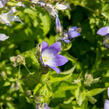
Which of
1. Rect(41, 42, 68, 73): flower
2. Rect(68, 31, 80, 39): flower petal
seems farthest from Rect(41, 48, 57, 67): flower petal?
Rect(68, 31, 80, 39): flower petal

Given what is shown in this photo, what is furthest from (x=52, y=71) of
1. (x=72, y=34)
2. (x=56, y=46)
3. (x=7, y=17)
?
(x=7, y=17)

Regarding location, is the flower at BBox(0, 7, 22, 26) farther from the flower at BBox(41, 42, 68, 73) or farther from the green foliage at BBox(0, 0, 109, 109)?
the flower at BBox(41, 42, 68, 73)

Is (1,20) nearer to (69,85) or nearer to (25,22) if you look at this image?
(25,22)

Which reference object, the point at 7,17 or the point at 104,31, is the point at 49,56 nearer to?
the point at 7,17

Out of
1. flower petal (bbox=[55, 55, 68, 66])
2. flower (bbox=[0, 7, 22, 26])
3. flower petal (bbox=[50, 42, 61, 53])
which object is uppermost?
flower (bbox=[0, 7, 22, 26])

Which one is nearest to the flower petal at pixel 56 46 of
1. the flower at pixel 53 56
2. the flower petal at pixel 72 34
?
the flower at pixel 53 56

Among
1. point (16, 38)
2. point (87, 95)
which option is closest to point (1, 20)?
point (16, 38)

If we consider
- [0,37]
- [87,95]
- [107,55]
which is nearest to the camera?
[0,37]

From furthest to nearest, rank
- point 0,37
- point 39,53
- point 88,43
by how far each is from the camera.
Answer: point 88,43, point 0,37, point 39,53
